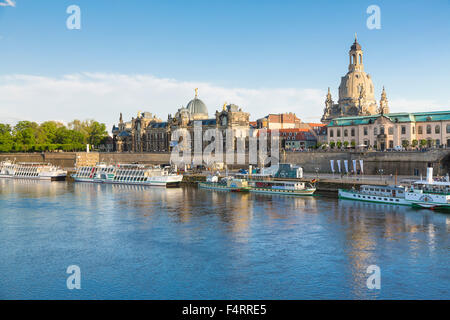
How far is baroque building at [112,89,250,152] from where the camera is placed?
10262 cm

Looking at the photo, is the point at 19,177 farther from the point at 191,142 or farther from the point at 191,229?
the point at 191,229

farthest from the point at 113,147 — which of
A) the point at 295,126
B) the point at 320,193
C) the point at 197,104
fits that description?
the point at 320,193

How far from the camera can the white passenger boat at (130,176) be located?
74625 millimetres

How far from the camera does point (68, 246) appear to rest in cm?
3048

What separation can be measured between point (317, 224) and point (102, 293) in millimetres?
20120

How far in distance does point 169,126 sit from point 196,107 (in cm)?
847

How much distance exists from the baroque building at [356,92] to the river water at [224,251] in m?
75.6

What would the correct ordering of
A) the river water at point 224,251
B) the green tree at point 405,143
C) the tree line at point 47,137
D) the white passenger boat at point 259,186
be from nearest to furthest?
the river water at point 224,251 → the white passenger boat at point 259,186 → the green tree at point 405,143 → the tree line at point 47,137

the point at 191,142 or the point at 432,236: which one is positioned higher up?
the point at 191,142

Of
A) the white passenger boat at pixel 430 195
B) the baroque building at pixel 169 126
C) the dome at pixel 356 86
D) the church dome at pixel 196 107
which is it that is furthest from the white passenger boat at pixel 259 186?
the dome at pixel 356 86

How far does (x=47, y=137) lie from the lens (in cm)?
13462

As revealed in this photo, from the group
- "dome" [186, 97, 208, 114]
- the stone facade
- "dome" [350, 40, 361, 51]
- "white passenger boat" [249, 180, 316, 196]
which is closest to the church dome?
"dome" [186, 97, 208, 114]

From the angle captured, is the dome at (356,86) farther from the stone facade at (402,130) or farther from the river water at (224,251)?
the river water at (224,251)
